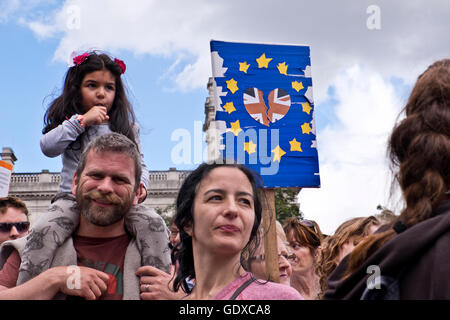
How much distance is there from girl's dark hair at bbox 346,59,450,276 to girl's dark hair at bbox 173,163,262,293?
29.8 inches

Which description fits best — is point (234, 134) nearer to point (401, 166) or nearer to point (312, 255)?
point (312, 255)

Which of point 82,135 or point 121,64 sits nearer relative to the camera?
point 82,135

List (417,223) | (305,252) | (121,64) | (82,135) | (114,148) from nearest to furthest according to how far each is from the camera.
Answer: (417,223)
(114,148)
(82,135)
(121,64)
(305,252)

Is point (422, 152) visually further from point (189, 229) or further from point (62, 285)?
point (62, 285)

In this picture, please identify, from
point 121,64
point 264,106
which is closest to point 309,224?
point 264,106

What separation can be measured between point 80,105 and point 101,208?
107cm

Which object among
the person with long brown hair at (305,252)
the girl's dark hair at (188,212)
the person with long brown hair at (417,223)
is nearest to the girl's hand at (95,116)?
the girl's dark hair at (188,212)

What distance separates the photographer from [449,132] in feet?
6.18

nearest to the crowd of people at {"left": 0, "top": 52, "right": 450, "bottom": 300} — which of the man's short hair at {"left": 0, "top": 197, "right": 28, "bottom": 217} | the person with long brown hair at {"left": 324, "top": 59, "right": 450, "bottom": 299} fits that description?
the person with long brown hair at {"left": 324, "top": 59, "right": 450, "bottom": 299}

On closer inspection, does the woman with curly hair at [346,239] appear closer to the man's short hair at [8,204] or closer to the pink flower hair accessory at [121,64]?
the pink flower hair accessory at [121,64]

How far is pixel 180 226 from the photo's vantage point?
8.69 ft
